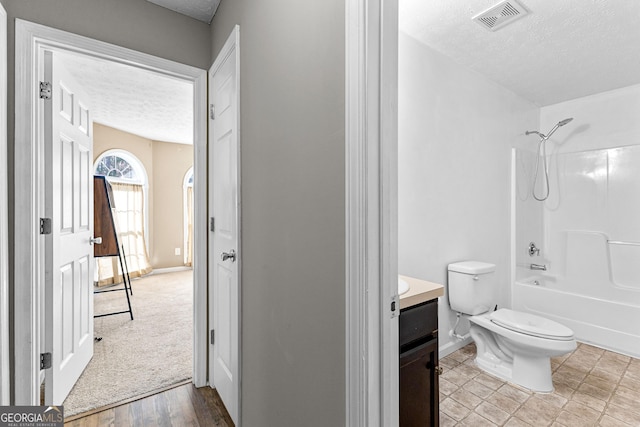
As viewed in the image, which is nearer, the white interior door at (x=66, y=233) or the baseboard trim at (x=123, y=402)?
the white interior door at (x=66, y=233)

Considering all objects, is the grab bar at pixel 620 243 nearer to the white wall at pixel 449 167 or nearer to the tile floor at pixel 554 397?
the white wall at pixel 449 167

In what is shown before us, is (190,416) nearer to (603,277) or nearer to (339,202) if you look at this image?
(339,202)

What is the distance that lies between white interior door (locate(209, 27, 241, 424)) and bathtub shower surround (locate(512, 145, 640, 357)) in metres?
2.95

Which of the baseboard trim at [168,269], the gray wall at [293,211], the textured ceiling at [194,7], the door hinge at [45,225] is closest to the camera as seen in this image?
the gray wall at [293,211]

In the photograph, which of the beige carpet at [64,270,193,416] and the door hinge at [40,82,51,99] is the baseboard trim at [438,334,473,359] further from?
the door hinge at [40,82,51,99]

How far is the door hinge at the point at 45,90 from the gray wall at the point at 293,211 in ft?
3.45

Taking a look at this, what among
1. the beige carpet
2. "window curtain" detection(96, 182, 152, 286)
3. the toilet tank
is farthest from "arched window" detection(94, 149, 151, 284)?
the toilet tank

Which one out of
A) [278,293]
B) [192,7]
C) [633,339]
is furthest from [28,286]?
[633,339]

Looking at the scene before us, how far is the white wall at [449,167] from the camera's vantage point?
2229mm

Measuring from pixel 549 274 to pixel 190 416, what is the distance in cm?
381

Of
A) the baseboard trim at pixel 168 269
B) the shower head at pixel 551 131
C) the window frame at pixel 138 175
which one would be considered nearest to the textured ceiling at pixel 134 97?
the window frame at pixel 138 175

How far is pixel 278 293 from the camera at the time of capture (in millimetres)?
1166

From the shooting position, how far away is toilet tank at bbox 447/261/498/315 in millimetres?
2371

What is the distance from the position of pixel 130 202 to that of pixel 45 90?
3962mm
